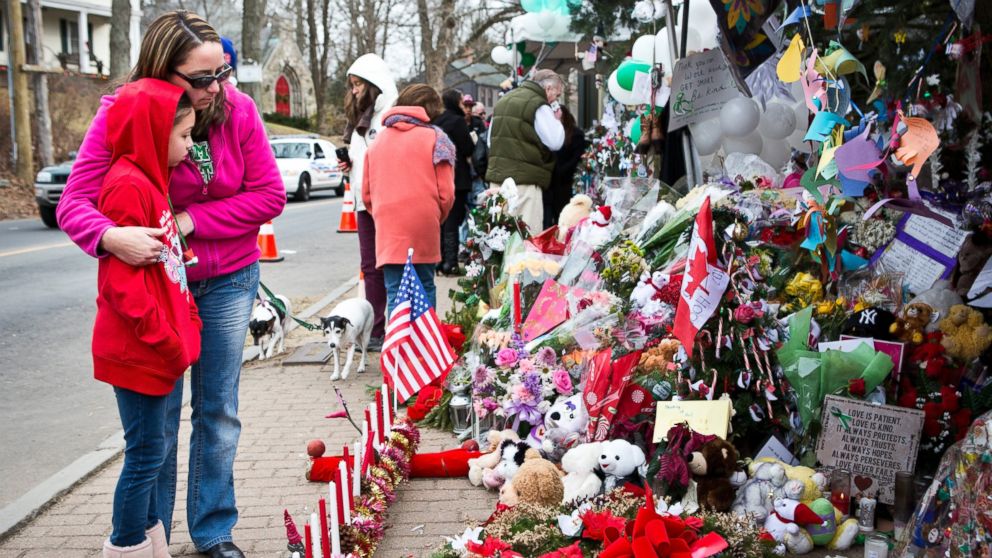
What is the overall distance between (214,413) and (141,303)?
79 centimetres

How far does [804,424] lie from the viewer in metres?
4.48

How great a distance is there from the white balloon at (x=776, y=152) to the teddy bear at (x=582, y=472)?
328cm

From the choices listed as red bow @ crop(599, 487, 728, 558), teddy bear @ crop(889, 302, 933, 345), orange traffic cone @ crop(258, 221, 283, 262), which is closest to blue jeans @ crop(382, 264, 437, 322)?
teddy bear @ crop(889, 302, 933, 345)

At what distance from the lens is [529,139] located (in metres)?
8.82

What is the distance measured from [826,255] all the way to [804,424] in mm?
945

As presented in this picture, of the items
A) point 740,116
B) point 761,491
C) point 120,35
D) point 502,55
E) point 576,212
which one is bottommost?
point 761,491

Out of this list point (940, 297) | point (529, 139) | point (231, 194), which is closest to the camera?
point (231, 194)

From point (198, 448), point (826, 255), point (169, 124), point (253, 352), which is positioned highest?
point (169, 124)

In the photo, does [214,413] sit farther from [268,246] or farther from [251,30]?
[251,30]

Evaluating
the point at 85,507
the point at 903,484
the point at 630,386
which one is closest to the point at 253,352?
the point at 85,507

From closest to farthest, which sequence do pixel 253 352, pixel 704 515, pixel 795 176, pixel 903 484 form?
pixel 704 515 → pixel 903 484 → pixel 795 176 → pixel 253 352

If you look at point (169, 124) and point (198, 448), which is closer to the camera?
point (169, 124)

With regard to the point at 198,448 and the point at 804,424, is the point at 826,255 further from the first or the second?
the point at 198,448

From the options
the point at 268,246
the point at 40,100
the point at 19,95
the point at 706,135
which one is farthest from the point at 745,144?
the point at 40,100
